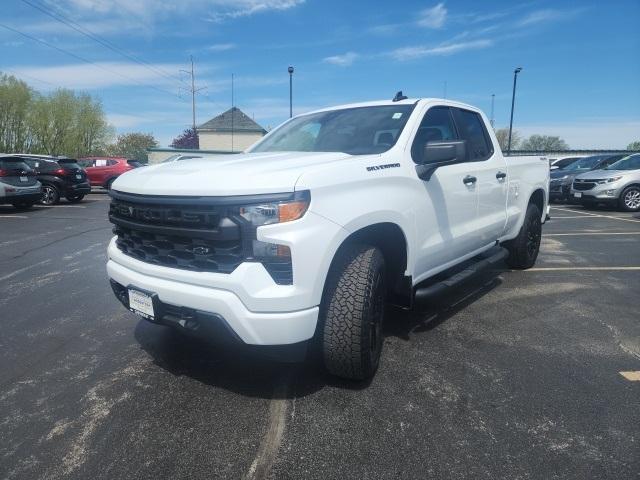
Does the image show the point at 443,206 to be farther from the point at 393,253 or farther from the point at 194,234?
the point at 194,234

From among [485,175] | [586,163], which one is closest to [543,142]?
[586,163]

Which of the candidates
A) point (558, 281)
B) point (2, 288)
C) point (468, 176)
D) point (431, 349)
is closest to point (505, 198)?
point (468, 176)

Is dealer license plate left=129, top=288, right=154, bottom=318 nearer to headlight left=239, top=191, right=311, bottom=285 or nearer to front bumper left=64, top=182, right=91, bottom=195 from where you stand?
headlight left=239, top=191, right=311, bottom=285

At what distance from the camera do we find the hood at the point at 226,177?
2.29 meters

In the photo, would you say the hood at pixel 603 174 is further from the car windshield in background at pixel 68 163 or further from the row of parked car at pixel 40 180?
the car windshield in background at pixel 68 163

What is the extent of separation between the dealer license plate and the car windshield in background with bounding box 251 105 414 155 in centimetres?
173

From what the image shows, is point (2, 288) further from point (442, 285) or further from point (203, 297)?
point (442, 285)

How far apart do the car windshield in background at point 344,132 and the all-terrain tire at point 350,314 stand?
911 millimetres

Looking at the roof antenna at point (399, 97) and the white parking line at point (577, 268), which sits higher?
the roof antenna at point (399, 97)

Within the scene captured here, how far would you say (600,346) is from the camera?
3389mm

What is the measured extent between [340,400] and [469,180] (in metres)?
2.27

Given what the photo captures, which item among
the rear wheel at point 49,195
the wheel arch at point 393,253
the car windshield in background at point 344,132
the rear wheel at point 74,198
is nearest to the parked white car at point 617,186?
the car windshield in background at point 344,132

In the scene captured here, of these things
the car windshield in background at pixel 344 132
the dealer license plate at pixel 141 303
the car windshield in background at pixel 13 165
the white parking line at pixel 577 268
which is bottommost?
the white parking line at pixel 577 268

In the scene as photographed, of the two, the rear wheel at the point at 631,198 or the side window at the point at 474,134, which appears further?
the rear wheel at the point at 631,198
